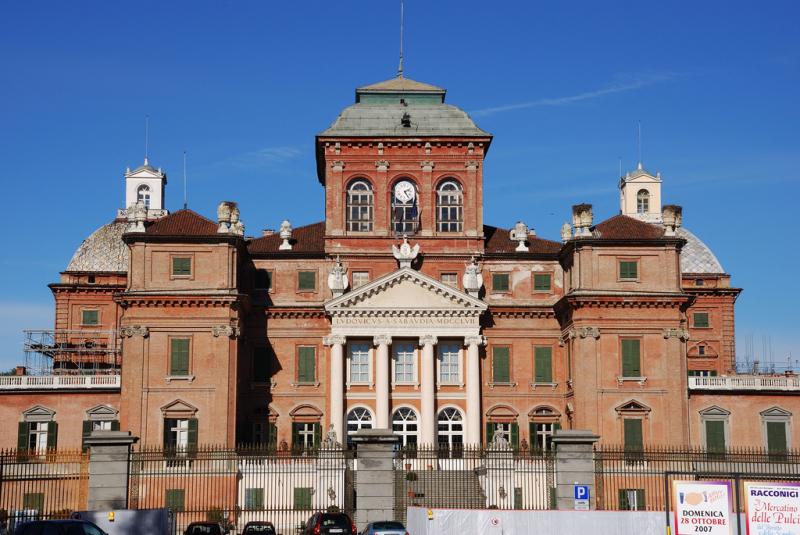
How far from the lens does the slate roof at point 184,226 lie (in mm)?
60281

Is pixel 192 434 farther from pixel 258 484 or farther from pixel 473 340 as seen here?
pixel 473 340

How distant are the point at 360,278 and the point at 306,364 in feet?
18.3

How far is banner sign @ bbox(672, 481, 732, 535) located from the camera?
2641 centimetres

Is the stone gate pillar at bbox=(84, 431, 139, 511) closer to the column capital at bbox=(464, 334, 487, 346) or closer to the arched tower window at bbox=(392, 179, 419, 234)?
the column capital at bbox=(464, 334, 487, 346)

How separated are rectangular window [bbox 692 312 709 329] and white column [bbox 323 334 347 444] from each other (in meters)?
31.5

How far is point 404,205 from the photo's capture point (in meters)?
66.1

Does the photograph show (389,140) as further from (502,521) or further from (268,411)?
(502,521)

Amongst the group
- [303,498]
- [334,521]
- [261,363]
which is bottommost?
[334,521]

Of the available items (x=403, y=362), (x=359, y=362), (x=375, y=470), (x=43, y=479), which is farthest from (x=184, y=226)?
(x=375, y=470)

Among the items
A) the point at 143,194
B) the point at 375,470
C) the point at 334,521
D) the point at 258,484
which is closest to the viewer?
the point at 334,521

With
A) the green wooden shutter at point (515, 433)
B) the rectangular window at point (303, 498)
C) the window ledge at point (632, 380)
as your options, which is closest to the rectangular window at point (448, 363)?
the green wooden shutter at point (515, 433)

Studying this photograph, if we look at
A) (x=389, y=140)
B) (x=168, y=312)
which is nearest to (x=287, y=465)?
(x=168, y=312)

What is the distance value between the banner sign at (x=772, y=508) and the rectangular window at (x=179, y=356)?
1488 inches

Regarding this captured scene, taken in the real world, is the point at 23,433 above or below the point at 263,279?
below
